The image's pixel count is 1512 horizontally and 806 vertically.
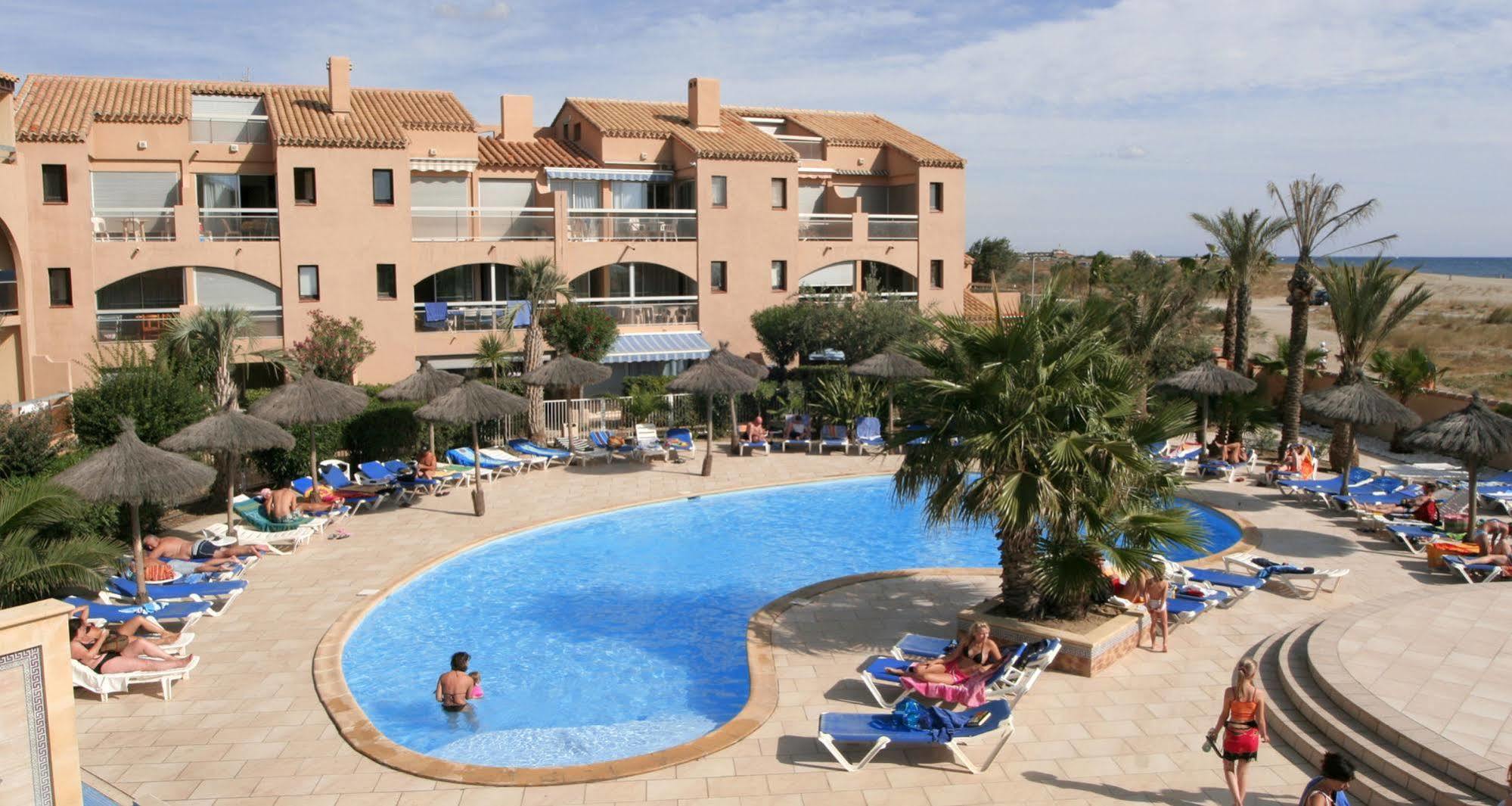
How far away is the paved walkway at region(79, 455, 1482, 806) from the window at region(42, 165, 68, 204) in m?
16.9

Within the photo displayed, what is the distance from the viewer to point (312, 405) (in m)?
21.0

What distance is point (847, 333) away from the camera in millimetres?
32031

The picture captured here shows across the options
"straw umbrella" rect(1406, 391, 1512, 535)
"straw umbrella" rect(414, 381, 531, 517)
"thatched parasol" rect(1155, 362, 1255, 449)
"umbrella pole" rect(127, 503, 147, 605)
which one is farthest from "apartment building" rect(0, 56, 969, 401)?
"straw umbrella" rect(1406, 391, 1512, 535)

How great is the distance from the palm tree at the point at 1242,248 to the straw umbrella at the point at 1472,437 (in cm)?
1043

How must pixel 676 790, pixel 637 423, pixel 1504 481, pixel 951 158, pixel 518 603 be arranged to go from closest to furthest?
pixel 676 790 → pixel 518 603 → pixel 1504 481 → pixel 637 423 → pixel 951 158

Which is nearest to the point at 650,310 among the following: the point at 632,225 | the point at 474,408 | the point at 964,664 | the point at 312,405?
the point at 632,225

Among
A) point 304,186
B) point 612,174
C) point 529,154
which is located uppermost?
point 529,154

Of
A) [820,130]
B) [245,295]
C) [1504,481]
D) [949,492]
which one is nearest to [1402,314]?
[1504,481]

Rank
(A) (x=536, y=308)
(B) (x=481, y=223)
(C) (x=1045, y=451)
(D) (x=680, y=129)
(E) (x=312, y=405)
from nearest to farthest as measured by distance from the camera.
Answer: (C) (x=1045, y=451), (E) (x=312, y=405), (A) (x=536, y=308), (B) (x=481, y=223), (D) (x=680, y=129)

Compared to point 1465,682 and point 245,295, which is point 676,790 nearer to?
point 1465,682

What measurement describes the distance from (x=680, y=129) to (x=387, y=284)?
39.0 feet

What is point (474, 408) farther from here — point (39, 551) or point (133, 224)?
point (133, 224)

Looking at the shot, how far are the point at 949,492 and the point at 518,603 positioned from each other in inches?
294

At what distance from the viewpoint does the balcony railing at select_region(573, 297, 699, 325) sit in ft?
115
